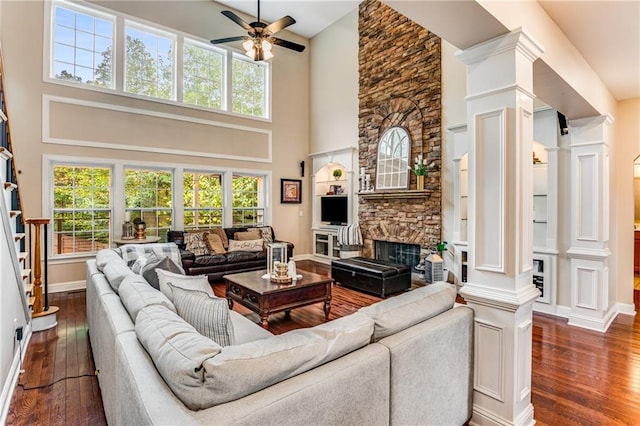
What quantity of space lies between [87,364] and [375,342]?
269 centimetres

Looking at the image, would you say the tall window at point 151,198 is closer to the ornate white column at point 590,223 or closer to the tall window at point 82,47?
the tall window at point 82,47

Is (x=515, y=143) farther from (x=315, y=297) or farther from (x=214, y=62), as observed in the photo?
(x=214, y=62)

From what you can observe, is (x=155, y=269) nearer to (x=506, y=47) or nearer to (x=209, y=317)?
(x=209, y=317)

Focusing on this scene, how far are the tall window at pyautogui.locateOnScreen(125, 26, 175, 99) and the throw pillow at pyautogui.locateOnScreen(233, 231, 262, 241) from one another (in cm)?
291

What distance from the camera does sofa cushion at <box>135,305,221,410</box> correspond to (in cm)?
103

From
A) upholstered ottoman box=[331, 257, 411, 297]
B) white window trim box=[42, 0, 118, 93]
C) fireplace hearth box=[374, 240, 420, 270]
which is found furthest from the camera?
fireplace hearth box=[374, 240, 420, 270]

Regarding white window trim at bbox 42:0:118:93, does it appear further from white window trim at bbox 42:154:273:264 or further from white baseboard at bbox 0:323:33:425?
white baseboard at bbox 0:323:33:425

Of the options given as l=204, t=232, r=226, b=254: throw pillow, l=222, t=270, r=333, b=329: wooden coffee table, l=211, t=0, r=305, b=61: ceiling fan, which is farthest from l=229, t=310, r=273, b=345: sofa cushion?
l=211, t=0, r=305, b=61: ceiling fan

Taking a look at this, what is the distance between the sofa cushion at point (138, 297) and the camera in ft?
5.49

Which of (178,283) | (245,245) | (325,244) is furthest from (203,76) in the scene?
(178,283)

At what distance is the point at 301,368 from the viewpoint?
122cm

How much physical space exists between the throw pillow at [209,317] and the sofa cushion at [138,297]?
0.11 m

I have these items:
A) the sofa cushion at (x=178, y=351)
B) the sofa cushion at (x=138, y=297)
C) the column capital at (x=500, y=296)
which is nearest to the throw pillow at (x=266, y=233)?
the sofa cushion at (x=138, y=297)

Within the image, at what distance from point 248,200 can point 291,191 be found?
1078 mm
